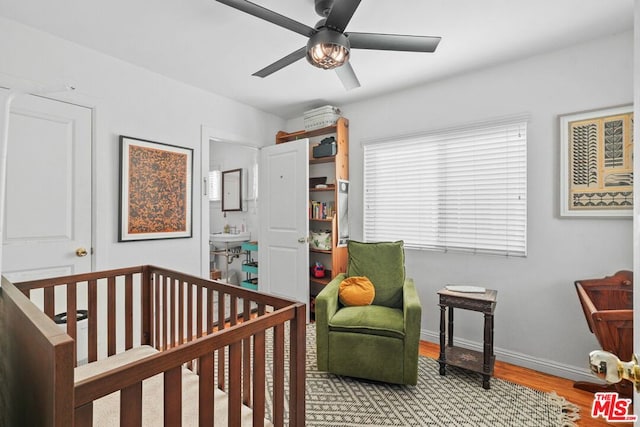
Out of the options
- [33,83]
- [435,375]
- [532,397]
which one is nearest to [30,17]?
[33,83]

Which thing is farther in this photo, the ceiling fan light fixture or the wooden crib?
the ceiling fan light fixture

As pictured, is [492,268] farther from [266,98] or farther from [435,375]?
[266,98]

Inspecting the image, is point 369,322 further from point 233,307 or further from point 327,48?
point 327,48

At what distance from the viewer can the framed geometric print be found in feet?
6.86

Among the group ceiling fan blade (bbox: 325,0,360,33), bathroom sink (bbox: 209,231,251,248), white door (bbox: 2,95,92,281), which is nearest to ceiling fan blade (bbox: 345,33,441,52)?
ceiling fan blade (bbox: 325,0,360,33)

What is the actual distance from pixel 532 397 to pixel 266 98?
11.0 ft

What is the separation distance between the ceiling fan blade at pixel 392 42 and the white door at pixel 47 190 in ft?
6.72

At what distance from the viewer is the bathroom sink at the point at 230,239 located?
4.39 meters

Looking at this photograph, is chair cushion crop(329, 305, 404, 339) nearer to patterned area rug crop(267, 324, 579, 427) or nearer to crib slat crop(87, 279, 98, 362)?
patterned area rug crop(267, 324, 579, 427)

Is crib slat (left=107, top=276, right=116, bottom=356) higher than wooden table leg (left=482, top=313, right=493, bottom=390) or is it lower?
higher

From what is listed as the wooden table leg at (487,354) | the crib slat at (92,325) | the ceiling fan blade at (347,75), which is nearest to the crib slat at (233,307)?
the crib slat at (92,325)

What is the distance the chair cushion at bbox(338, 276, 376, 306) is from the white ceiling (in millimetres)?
1772

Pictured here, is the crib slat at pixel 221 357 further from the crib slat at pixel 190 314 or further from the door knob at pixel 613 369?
the door knob at pixel 613 369

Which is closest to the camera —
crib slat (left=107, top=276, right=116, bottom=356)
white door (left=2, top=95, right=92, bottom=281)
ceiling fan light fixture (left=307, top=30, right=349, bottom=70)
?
ceiling fan light fixture (left=307, top=30, right=349, bottom=70)
